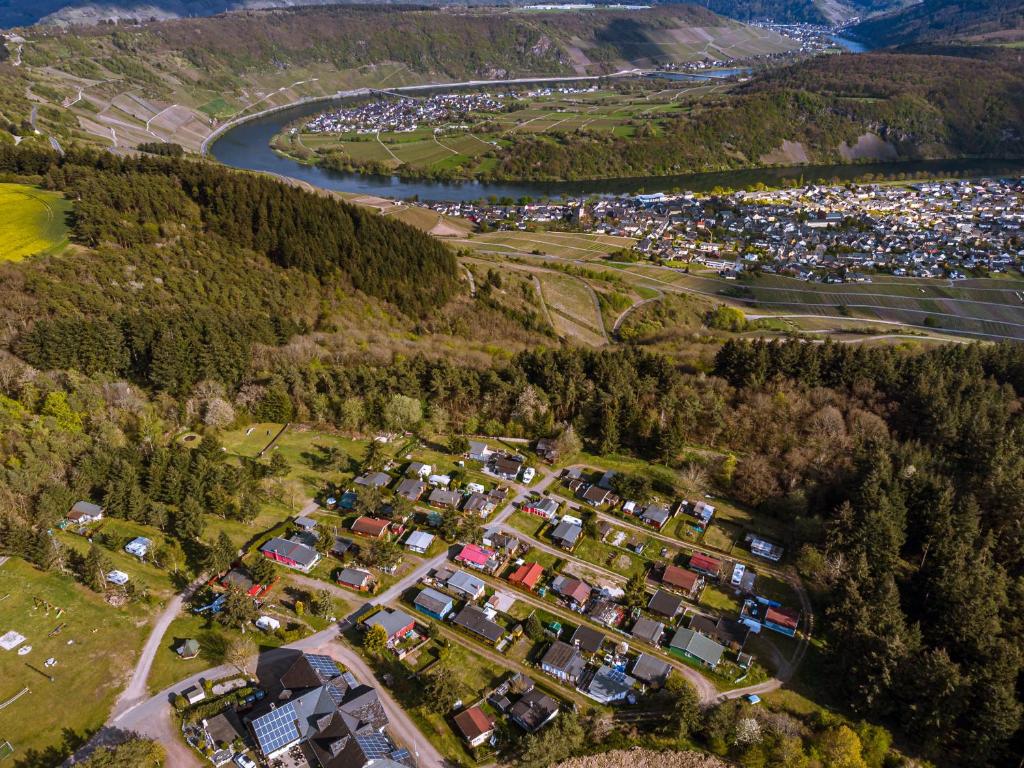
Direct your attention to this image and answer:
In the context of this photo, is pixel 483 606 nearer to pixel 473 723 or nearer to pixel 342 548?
pixel 473 723

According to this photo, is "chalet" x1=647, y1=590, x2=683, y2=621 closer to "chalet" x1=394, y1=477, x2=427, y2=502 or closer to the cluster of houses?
the cluster of houses

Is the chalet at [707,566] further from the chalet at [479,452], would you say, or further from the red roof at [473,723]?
the chalet at [479,452]

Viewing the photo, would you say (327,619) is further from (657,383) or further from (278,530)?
(657,383)

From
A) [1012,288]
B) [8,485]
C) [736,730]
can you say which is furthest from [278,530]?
[1012,288]

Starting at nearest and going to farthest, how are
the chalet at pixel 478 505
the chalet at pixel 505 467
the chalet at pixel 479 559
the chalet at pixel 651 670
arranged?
the chalet at pixel 651 670 → the chalet at pixel 479 559 → the chalet at pixel 478 505 → the chalet at pixel 505 467

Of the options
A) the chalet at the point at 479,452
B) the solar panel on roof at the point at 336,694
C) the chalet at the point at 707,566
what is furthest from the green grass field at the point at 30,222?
the chalet at the point at 707,566

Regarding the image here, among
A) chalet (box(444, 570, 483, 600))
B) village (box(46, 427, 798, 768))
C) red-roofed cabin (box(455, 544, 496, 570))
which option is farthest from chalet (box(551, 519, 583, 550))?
chalet (box(444, 570, 483, 600))
